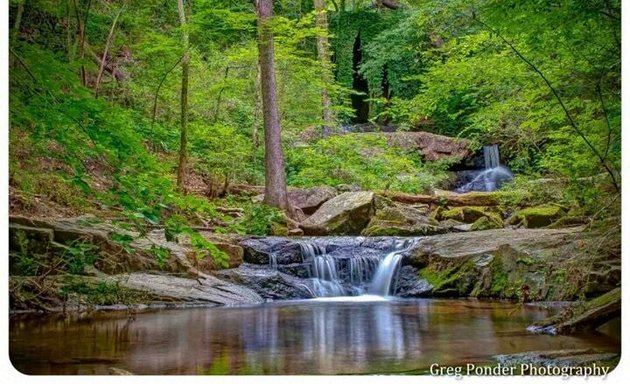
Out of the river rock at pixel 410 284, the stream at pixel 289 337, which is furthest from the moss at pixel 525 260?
the river rock at pixel 410 284

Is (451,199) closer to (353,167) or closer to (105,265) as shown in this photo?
(353,167)

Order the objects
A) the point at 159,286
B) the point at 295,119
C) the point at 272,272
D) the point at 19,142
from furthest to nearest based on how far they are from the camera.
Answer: the point at 295,119, the point at 272,272, the point at 159,286, the point at 19,142

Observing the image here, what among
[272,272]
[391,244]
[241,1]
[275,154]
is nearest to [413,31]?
[241,1]

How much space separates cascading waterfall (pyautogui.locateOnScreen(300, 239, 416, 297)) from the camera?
5.71 metres

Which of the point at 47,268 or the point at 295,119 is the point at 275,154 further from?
the point at 47,268

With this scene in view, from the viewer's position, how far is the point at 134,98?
9039 millimetres

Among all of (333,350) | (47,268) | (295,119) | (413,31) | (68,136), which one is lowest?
(333,350)

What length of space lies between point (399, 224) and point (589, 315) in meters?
Result: 4.53

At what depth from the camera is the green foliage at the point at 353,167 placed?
33.1 ft

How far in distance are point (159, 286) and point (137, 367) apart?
226 centimetres

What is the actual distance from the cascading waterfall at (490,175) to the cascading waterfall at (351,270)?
17.2 feet

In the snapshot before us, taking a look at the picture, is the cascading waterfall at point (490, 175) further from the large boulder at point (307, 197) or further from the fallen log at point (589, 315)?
the fallen log at point (589, 315)

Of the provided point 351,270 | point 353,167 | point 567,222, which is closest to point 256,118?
point 353,167
